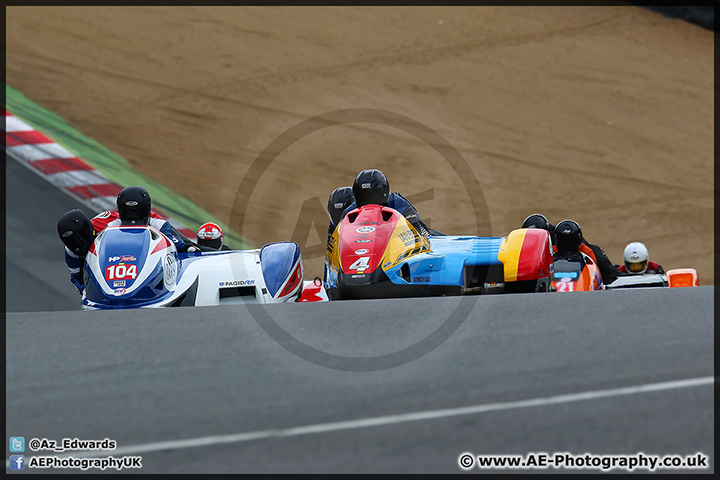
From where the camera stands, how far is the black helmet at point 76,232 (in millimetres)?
7520

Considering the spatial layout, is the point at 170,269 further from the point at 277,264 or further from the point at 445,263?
the point at 445,263

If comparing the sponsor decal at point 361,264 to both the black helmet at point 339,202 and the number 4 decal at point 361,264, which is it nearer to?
the number 4 decal at point 361,264

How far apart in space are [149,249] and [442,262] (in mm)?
2558

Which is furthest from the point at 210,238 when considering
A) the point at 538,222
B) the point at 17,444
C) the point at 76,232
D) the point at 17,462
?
the point at 17,462

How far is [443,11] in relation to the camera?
925 inches

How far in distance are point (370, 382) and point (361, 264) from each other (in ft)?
8.07

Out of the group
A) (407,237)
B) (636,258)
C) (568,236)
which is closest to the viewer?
(407,237)

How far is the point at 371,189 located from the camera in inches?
311

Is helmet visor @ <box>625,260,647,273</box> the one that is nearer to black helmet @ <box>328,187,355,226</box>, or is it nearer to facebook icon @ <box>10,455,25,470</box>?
black helmet @ <box>328,187,355,226</box>

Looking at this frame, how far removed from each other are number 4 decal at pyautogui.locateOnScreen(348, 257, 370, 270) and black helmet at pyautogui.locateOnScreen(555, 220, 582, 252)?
2.81 metres

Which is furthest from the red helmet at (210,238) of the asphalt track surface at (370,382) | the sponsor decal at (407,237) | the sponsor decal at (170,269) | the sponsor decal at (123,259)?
the sponsor decal at (407,237)

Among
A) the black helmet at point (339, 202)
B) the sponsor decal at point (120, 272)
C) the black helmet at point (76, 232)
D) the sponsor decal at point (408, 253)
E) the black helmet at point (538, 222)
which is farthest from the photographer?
the black helmet at point (538, 222)

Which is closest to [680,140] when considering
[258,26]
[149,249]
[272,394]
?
[258,26]

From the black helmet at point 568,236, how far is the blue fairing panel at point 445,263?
148 cm
